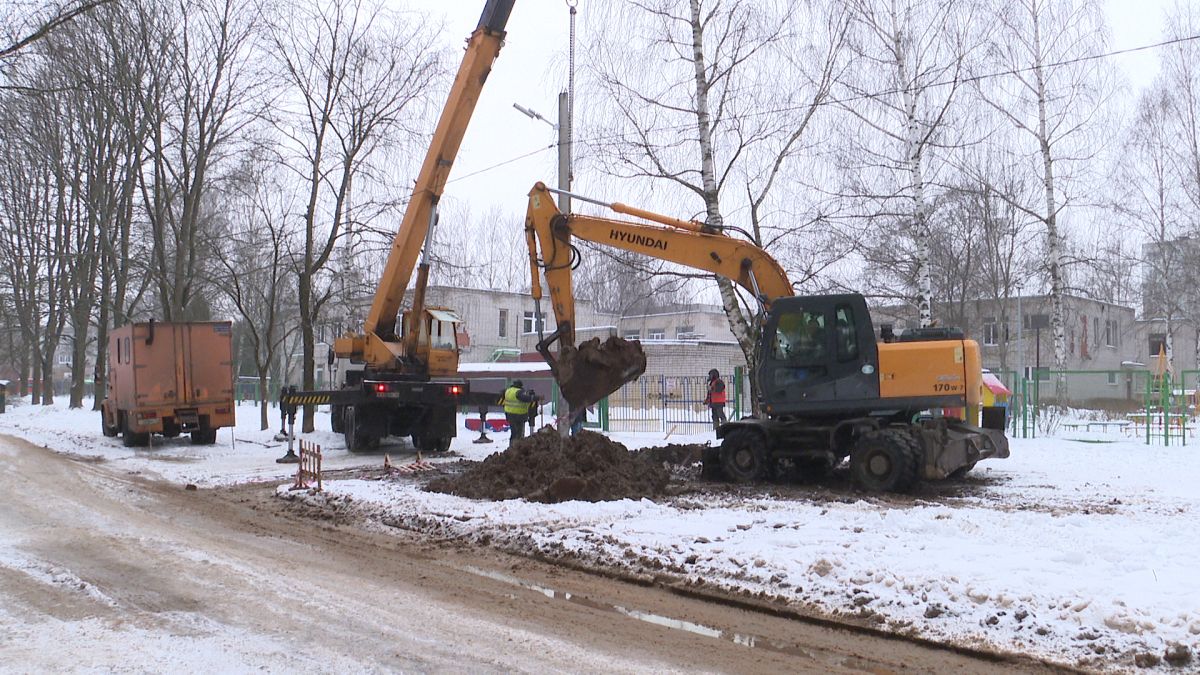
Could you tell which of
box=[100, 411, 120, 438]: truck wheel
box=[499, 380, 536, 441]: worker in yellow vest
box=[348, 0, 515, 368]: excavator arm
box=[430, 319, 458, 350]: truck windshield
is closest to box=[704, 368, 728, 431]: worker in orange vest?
box=[499, 380, 536, 441]: worker in yellow vest

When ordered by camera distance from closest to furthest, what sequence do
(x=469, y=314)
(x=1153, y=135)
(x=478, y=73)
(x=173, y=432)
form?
(x=478, y=73), (x=173, y=432), (x=1153, y=135), (x=469, y=314)

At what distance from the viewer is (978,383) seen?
12477 millimetres

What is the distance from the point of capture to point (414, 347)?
19.1 meters

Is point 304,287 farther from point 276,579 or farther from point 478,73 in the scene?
point 276,579

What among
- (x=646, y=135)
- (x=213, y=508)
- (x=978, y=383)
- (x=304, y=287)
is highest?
(x=646, y=135)

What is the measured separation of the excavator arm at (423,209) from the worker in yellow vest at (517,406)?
2.23 meters

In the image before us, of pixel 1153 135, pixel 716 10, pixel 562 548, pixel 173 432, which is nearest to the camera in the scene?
pixel 562 548

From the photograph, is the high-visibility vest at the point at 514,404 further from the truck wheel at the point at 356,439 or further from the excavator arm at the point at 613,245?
the excavator arm at the point at 613,245

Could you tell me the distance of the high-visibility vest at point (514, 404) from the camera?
1850 cm

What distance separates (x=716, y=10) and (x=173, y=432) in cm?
1589

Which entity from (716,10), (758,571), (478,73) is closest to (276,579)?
(758,571)

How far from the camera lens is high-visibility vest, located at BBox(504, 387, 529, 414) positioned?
60.7 feet

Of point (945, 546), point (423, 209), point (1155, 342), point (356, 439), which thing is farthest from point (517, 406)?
point (1155, 342)

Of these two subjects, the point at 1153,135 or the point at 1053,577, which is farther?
the point at 1153,135
